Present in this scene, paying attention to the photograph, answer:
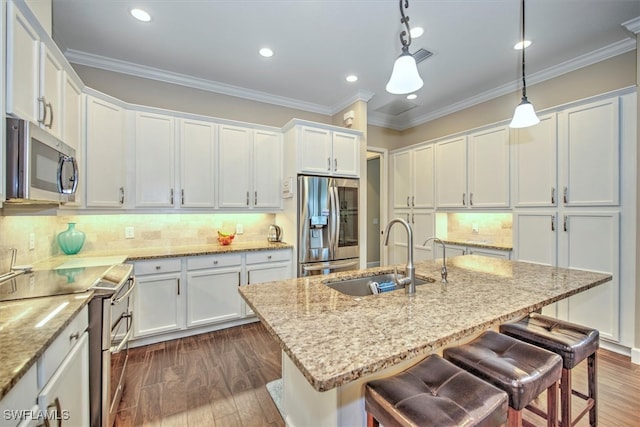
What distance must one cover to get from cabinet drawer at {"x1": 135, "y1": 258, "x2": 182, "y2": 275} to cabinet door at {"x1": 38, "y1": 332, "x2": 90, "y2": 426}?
50.0 inches

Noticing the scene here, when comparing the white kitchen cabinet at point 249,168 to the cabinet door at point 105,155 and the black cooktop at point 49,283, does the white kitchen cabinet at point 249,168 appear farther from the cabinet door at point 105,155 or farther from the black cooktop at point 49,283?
the black cooktop at point 49,283

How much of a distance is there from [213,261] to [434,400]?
2.52 metres

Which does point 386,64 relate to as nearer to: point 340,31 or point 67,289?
point 340,31

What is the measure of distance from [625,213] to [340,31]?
302 cm

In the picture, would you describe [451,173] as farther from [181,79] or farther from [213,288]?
[181,79]

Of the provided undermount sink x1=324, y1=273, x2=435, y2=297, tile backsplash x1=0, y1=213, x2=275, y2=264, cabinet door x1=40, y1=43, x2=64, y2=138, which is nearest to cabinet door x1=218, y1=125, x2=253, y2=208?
tile backsplash x1=0, y1=213, x2=275, y2=264

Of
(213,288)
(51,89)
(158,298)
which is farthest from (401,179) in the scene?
(51,89)

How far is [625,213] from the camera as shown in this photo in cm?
244

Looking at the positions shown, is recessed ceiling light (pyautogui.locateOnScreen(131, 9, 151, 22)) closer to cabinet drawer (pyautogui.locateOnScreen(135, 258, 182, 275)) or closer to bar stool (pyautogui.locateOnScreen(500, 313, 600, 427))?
cabinet drawer (pyautogui.locateOnScreen(135, 258, 182, 275))

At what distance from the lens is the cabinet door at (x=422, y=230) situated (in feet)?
13.7

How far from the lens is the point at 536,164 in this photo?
119 inches

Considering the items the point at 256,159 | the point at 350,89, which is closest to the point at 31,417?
the point at 256,159

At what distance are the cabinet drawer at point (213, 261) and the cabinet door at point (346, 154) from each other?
1638 millimetres

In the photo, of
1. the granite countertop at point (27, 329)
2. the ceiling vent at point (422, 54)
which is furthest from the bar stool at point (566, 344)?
the ceiling vent at point (422, 54)
